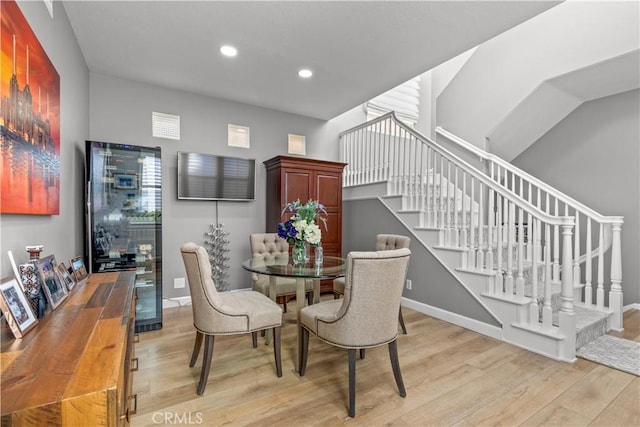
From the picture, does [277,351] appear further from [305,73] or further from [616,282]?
[616,282]

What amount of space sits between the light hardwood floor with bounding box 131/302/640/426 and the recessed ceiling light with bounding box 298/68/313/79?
2791 mm

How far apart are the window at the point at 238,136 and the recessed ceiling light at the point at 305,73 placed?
1.30 m

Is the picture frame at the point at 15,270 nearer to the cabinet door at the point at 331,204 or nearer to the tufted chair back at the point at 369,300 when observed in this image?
the tufted chair back at the point at 369,300

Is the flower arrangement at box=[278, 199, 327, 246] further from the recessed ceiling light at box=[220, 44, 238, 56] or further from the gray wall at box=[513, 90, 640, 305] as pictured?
the gray wall at box=[513, 90, 640, 305]

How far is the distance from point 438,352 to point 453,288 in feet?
2.94

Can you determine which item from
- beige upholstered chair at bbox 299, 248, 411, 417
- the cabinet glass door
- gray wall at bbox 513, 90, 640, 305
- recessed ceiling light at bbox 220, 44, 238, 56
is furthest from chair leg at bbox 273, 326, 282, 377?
gray wall at bbox 513, 90, 640, 305

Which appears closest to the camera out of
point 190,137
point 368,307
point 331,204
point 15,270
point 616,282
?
point 15,270

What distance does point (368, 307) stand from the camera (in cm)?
184

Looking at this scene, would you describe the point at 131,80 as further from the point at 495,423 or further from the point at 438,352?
the point at 495,423

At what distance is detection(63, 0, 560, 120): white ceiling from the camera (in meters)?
2.30

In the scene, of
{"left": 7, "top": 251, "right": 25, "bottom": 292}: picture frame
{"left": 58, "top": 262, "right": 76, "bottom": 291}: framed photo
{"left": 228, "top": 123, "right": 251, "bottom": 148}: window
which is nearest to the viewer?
{"left": 7, "top": 251, "right": 25, "bottom": 292}: picture frame

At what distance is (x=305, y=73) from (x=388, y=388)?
310 cm

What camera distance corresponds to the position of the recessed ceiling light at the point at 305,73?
329 cm

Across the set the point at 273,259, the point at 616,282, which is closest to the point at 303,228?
the point at 273,259
